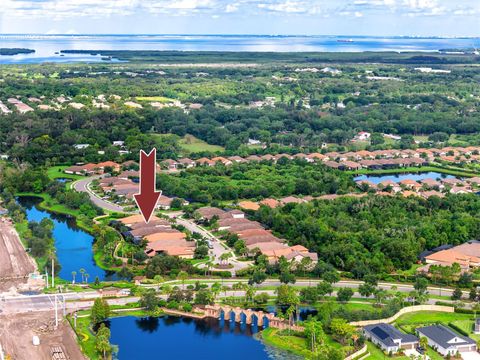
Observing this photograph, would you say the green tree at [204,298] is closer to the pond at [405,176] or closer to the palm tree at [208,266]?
the palm tree at [208,266]

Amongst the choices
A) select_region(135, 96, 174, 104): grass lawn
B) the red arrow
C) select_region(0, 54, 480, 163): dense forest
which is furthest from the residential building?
select_region(135, 96, 174, 104): grass lawn

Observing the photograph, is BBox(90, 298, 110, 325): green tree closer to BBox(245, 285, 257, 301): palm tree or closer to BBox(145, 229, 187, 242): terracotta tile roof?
BBox(245, 285, 257, 301): palm tree

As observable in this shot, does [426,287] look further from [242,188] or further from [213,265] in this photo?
[242,188]

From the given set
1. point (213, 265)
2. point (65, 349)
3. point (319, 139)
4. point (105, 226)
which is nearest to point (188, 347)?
point (65, 349)

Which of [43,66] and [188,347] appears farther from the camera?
[43,66]

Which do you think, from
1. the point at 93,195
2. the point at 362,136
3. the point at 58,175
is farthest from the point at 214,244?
the point at 362,136

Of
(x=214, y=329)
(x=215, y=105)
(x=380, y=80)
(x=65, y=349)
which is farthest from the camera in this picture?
(x=380, y=80)
